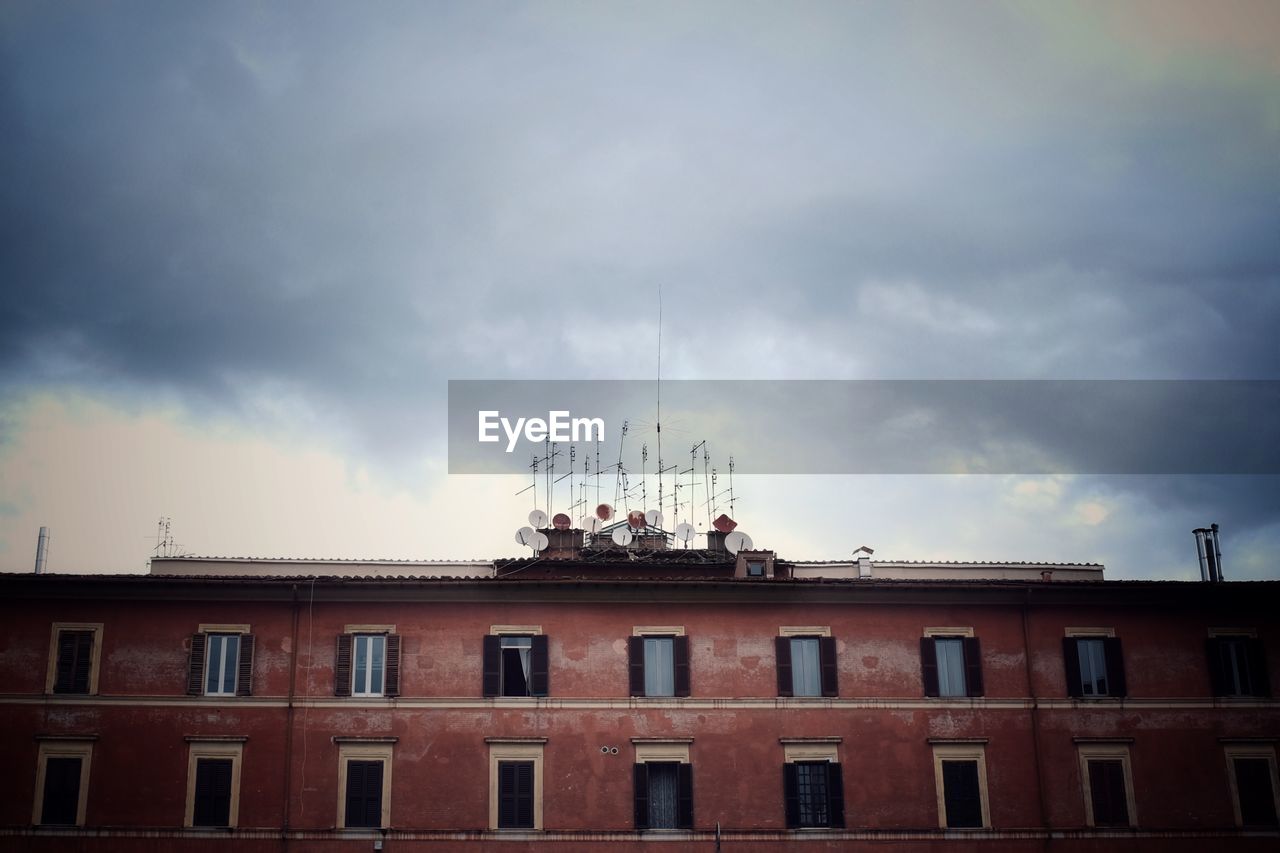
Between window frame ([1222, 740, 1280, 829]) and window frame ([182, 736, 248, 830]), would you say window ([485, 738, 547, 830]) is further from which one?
window frame ([1222, 740, 1280, 829])

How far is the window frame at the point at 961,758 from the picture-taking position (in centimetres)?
3450

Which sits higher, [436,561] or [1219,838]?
[436,561]

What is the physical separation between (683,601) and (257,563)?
44.5 ft

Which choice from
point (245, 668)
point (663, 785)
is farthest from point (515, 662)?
point (245, 668)

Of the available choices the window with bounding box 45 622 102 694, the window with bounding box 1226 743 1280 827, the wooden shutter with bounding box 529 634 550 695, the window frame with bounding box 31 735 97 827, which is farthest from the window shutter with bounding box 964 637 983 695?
the window with bounding box 45 622 102 694

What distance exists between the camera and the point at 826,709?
34969 millimetres

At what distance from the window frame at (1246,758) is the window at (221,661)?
27666mm

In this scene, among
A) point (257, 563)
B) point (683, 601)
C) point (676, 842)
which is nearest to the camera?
point (676, 842)

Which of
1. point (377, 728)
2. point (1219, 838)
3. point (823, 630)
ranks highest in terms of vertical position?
point (823, 630)

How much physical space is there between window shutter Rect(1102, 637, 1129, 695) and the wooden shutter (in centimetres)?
1627

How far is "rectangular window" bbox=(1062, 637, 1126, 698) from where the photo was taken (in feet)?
118

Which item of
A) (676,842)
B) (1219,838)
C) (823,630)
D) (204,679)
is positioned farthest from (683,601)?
(1219,838)

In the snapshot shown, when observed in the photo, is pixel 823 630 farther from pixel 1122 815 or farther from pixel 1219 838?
pixel 1219 838

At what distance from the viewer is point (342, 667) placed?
34406mm
